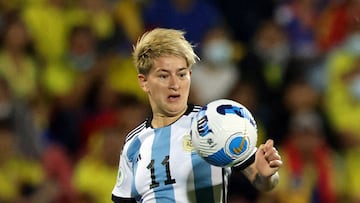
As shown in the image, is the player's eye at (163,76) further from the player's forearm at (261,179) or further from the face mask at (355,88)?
the face mask at (355,88)

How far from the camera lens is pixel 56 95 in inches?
395

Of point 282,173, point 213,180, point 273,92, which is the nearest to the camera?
point 213,180

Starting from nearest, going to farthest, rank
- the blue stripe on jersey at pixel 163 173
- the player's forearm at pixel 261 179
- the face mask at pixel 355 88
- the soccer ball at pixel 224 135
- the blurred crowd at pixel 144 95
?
the soccer ball at pixel 224 135 < the player's forearm at pixel 261 179 < the blue stripe on jersey at pixel 163 173 < the blurred crowd at pixel 144 95 < the face mask at pixel 355 88

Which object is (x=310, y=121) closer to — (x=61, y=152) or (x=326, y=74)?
(x=326, y=74)

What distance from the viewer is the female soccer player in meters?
5.14

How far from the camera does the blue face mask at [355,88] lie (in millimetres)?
9989

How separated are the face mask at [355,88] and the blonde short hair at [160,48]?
4922 mm

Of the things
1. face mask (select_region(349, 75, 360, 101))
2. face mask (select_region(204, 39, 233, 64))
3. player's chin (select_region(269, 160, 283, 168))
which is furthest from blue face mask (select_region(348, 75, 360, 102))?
player's chin (select_region(269, 160, 283, 168))

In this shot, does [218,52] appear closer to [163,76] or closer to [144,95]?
[144,95]

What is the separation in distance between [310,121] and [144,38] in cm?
437

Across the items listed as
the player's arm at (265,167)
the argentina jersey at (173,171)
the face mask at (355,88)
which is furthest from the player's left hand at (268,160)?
the face mask at (355,88)

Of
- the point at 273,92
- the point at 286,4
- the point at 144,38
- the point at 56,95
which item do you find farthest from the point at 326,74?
the point at 144,38

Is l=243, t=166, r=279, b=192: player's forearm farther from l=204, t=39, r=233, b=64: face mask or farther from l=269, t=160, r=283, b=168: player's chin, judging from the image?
l=204, t=39, r=233, b=64: face mask

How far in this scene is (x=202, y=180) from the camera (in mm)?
5156
